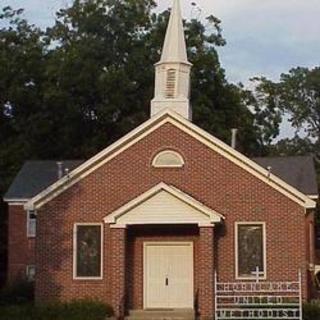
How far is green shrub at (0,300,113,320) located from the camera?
1181 inches

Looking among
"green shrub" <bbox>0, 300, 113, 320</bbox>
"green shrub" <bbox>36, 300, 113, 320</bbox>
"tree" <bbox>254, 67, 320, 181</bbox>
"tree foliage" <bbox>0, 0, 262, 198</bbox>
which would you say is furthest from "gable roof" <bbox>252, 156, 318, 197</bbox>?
"tree" <bbox>254, 67, 320, 181</bbox>

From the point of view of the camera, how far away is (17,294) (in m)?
36.3

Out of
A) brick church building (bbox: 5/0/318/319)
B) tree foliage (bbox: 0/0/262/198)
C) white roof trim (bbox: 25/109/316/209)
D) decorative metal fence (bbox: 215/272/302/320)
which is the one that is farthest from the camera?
tree foliage (bbox: 0/0/262/198)

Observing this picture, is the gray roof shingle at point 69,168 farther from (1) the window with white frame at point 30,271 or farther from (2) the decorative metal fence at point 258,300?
(2) the decorative metal fence at point 258,300

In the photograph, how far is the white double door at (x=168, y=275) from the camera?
107 ft

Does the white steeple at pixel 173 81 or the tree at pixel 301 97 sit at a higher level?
the tree at pixel 301 97

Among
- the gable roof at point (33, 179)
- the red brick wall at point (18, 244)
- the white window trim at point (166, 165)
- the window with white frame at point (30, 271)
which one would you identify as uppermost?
the gable roof at point (33, 179)

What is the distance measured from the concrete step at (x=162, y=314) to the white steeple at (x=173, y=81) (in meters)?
7.28

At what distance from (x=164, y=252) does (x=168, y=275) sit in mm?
781

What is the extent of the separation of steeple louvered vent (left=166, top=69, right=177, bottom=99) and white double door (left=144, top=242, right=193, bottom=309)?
6011mm

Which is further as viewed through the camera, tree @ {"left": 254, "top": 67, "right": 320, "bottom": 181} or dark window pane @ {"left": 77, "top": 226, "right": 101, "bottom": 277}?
tree @ {"left": 254, "top": 67, "right": 320, "bottom": 181}

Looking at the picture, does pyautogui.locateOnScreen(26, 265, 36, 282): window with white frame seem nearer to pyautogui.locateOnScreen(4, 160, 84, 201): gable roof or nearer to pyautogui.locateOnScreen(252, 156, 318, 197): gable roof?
pyautogui.locateOnScreen(4, 160, 84, 201): gable roof

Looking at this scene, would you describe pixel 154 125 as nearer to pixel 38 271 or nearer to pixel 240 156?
pixel 240 156

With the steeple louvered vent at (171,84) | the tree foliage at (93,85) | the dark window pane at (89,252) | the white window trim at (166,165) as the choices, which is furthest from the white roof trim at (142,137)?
the tree foliage at (93,85)
